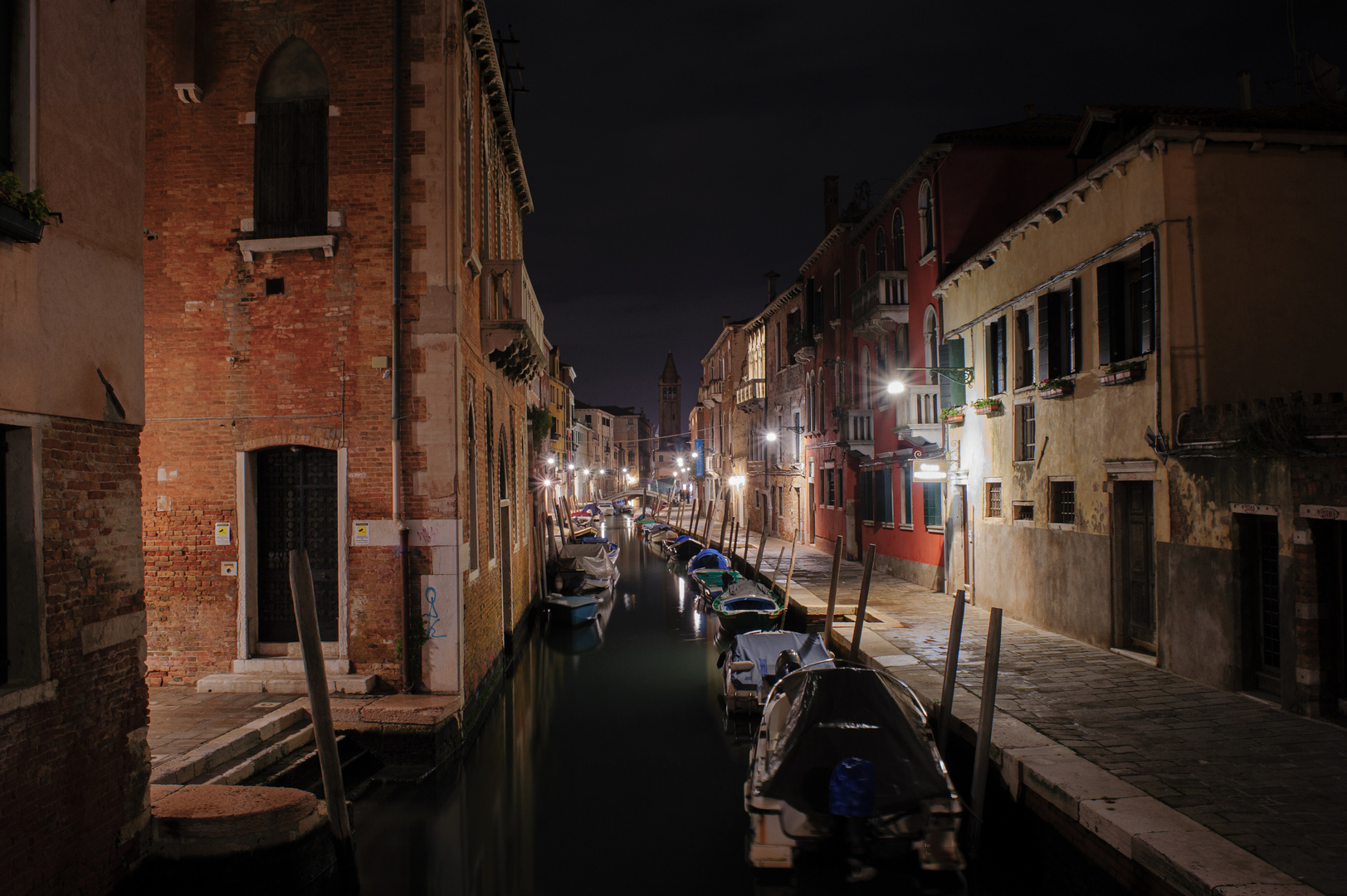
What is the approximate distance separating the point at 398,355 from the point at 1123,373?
8427 millimetres

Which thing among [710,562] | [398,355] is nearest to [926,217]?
[710,562]

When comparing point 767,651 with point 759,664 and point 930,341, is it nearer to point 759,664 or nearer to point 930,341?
point 759,664

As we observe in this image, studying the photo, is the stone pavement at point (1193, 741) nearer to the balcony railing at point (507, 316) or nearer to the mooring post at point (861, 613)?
the mooring post at point (861, 613)

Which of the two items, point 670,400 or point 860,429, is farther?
point 670,400

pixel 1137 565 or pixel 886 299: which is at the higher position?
pixel 886 299

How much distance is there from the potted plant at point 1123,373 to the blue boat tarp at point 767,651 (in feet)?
16.2

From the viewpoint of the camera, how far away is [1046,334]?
1139 centimetres

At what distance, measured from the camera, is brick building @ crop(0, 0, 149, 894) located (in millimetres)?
4109

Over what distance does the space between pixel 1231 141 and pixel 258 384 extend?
1114 centimetres

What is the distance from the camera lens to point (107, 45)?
4.86m

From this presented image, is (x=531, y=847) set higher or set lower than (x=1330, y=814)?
lower

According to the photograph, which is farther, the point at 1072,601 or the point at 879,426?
the point at 879,426

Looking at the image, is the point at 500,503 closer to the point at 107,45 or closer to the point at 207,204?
the point at 207,204

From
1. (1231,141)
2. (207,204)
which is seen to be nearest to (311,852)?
(207,204)
